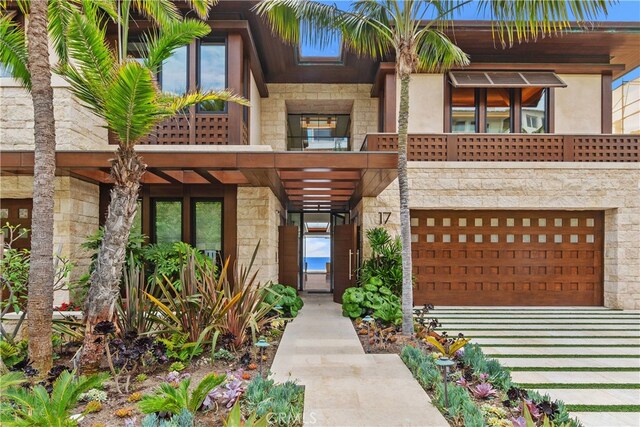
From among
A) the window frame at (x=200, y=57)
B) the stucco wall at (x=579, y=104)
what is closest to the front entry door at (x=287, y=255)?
the window frame at (x=200, y=57)

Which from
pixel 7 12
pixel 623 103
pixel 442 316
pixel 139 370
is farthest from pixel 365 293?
pixel 623 103

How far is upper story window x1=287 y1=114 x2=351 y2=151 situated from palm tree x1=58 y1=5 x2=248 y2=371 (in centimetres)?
936

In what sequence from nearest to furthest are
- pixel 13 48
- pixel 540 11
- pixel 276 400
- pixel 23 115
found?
pixel 276 400
pixel 540 11
pixel 13 48
pixel 23 115

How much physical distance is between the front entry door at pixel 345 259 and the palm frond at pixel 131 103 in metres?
6.34

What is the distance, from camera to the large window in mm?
11008

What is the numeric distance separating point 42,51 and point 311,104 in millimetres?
9165

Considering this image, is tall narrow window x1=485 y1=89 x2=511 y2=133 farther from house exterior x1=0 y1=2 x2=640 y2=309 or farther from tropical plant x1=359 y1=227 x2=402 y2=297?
tropical plant x1=359 y1=227 x2=402 y2=297

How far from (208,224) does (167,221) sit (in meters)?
1.02

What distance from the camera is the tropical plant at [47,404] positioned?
10.0 ft

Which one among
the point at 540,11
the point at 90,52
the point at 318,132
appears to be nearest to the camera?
the point at 90,52

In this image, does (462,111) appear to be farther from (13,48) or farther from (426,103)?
(13,48)

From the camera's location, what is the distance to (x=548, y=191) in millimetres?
9984

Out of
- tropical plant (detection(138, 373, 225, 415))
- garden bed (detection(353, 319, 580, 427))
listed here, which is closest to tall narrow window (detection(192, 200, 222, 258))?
garden bed (detection(353, 319, 580, 427))

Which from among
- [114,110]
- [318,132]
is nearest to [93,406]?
[114,110]
